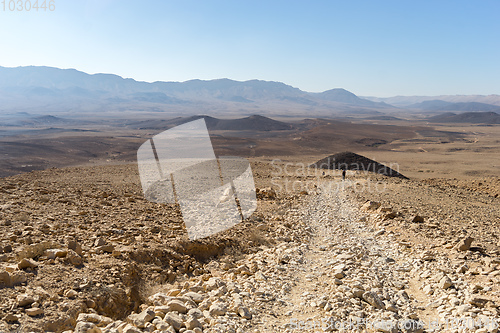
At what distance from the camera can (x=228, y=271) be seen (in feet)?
20.0

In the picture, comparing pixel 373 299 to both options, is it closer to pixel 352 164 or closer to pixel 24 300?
pixel 24 300

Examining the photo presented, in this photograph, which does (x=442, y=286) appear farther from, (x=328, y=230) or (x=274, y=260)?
(x=328, y=230)

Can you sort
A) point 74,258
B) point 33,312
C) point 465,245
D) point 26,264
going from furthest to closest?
point 465,245, point 74,258, point 26,264, point 33,312

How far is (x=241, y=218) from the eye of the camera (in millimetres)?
9227

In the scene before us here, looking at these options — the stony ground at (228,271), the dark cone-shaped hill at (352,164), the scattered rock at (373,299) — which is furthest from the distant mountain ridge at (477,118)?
the scattered rock at (373,299)

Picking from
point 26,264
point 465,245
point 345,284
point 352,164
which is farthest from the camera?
point 352,164

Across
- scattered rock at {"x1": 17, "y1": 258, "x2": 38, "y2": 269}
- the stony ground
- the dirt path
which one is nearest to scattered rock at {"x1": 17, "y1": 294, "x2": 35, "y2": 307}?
the stony ground

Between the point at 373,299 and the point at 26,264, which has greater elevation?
the point at 26,264

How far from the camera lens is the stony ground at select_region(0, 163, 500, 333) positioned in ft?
13.5

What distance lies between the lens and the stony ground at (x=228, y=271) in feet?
13.5

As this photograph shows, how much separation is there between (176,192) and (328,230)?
5348mm

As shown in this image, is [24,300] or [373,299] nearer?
[24,300]

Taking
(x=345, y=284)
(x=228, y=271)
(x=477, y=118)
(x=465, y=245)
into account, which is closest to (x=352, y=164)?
(x=465, y=245)

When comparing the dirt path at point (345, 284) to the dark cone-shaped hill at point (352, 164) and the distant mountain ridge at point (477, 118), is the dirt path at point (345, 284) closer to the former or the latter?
the dark cone-shaped hill at point (352, 164)
